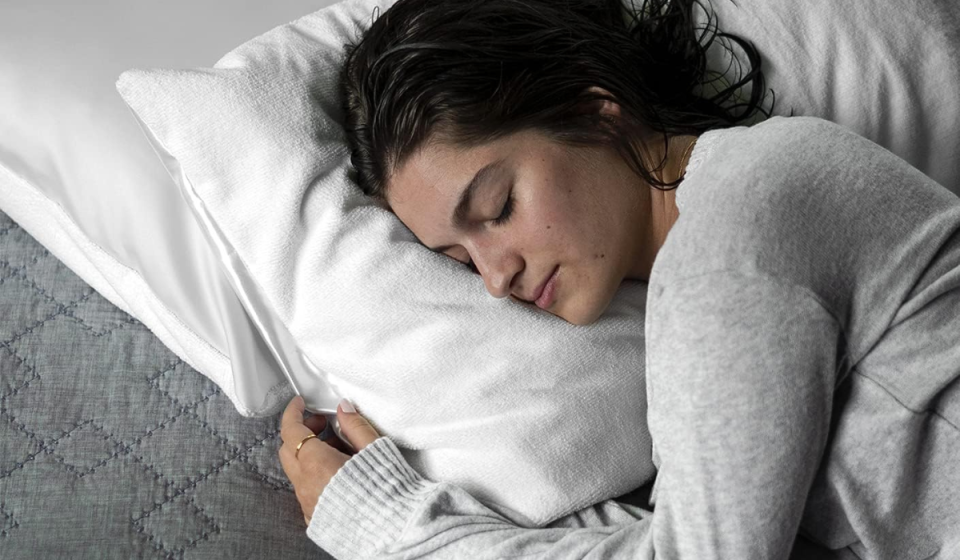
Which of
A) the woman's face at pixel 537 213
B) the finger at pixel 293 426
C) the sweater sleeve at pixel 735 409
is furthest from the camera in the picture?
the finger at pixel 293 426

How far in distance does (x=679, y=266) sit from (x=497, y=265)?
265mm

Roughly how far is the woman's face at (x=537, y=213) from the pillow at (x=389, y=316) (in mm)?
50

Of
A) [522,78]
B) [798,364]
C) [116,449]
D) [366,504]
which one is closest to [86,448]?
[116,449]

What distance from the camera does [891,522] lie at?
92cm

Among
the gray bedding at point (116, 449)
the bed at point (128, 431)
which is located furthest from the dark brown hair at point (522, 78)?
the gray bedding at point (116, 449)

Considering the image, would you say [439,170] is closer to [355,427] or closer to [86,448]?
[355,427]

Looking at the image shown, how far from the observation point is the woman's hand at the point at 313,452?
1102mm

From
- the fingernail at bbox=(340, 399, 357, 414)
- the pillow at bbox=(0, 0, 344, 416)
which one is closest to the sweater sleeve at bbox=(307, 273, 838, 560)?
the fingernail at bbox=(340, 399, 357, 414)

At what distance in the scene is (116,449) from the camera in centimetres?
115

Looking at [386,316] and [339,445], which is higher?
[386,316]

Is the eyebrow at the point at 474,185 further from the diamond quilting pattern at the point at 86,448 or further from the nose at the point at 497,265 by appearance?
the diamond quilting pattern at the point at 86,448

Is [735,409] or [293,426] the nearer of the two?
[735,409]

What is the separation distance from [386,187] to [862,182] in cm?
51

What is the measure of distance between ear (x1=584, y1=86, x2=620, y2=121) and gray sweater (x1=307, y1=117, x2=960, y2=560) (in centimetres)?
→ 16
